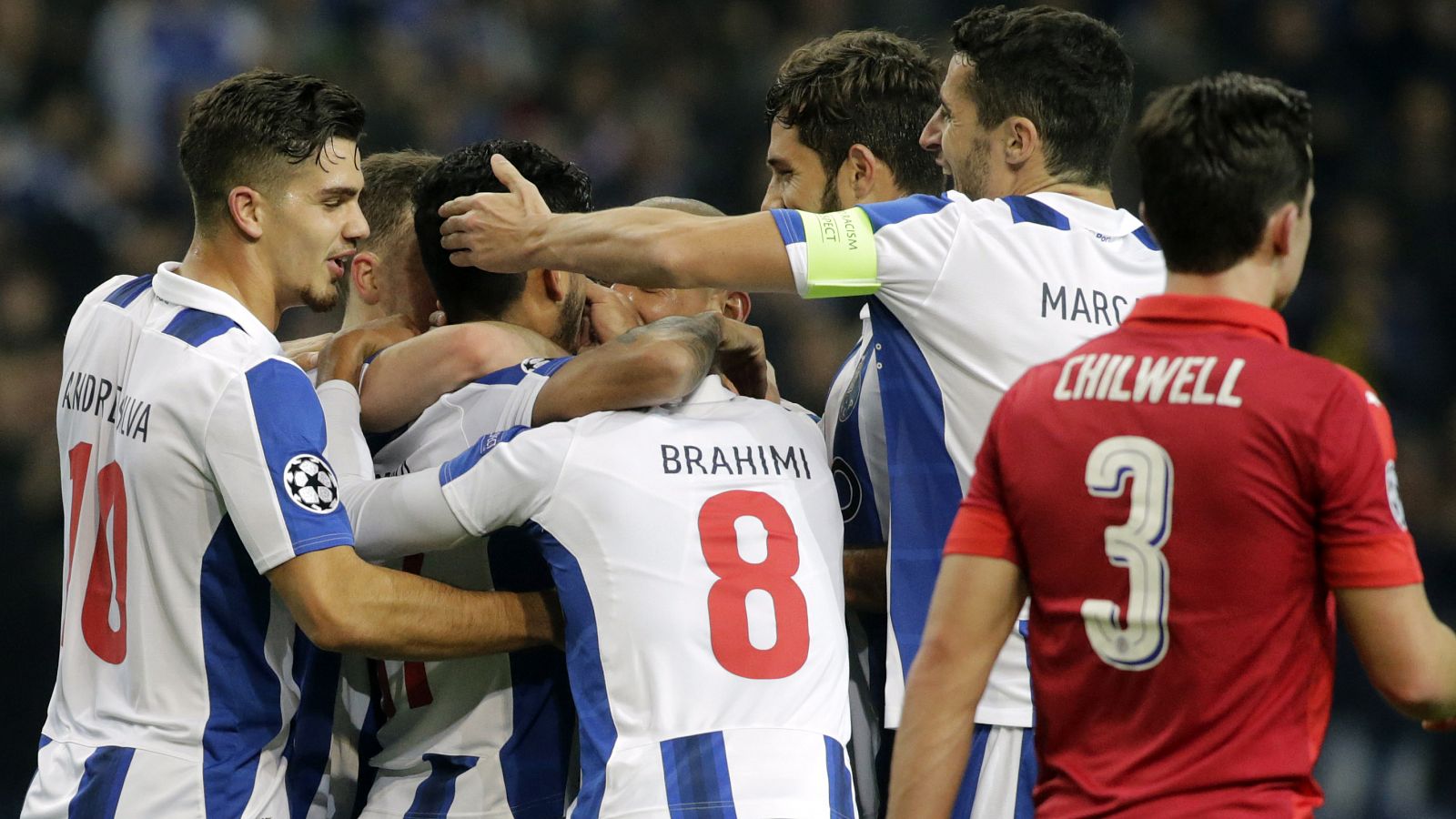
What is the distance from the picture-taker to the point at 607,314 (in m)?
3.99

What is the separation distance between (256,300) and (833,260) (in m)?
1.21

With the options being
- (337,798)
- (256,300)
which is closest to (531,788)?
(337,798)

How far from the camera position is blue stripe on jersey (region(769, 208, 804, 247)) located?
324 centimetres

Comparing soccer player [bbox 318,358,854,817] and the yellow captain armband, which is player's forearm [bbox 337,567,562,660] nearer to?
soccer player [bbox 318,358,854,817]

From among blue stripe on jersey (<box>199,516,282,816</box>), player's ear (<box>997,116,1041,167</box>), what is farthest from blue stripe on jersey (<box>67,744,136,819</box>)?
player's ear (<box>997,116,1041,167</box>)

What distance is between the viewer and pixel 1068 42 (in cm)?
358

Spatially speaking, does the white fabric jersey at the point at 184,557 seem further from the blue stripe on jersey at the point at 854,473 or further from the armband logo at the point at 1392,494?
the armband logo at the point at 1392,494

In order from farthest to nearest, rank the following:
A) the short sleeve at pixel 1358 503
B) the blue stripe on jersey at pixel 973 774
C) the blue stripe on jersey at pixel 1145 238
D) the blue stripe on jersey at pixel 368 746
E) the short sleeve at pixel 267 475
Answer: the blue stripe on jersey at pixel 368 746 < the blue stripe on jersey at pixel 1145 238 < the blue stripe on jersey at pixel 973 774 < the short sleeve at pixel 267 475 < the short sleeve at pixel 1358 503

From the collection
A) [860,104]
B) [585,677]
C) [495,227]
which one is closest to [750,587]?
[585,677]

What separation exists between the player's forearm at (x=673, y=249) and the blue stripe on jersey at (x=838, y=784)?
0.94m

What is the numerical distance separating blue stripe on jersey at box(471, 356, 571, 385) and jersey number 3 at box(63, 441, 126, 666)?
779mm

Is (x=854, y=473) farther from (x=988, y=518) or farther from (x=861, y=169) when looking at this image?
(x=988, y=518)

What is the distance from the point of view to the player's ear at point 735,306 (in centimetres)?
415

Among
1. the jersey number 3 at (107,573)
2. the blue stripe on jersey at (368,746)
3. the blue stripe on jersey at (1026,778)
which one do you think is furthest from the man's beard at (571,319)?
the blue stripe on jersey at (1026,778)
